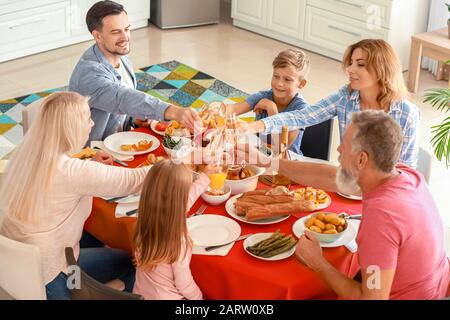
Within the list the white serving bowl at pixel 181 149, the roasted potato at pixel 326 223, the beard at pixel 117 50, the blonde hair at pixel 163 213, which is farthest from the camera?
the beard at pixel 117 50

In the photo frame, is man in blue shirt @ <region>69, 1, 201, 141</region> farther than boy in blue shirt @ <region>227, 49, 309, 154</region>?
No

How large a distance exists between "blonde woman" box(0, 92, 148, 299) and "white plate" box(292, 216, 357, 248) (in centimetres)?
61

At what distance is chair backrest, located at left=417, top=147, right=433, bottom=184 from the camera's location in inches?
130

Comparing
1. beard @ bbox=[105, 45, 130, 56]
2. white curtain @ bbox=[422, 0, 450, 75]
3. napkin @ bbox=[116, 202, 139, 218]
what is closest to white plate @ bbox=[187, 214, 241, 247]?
napkin @ bbox=[116, 202, 139, 218]

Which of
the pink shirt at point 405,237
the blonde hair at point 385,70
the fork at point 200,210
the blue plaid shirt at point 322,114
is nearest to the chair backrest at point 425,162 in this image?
the blue plaid shirt at point 322,114

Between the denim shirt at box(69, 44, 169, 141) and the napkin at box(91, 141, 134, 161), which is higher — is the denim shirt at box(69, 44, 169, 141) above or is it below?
above

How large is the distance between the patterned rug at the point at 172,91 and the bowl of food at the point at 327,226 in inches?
107

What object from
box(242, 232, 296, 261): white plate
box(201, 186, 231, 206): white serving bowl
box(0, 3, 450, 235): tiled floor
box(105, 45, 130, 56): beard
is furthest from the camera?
box(0, 3, 450, 235): tiled floor

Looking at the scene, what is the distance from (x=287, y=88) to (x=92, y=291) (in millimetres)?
1655

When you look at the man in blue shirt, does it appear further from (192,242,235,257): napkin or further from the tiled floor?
the tiled floor

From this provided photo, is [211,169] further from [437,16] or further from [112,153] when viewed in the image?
[437,16]

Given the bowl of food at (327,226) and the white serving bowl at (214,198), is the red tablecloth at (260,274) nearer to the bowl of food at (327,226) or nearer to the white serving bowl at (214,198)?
the bowl of food at (327,226)

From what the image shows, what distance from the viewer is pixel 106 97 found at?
3.60 m

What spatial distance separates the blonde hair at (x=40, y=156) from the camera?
2.65 metres
